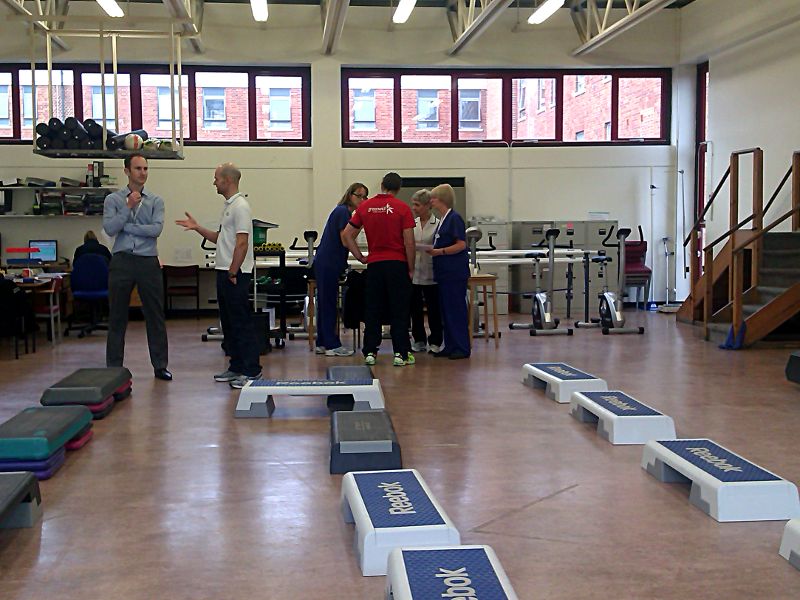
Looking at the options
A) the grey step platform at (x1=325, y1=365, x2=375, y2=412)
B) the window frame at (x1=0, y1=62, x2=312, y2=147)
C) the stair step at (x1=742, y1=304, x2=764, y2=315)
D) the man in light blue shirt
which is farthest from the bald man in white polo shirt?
the window frame at (x1=0, y1=62, x2=312, y2=147)

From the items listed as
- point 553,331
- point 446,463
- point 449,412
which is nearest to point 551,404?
point 449,412

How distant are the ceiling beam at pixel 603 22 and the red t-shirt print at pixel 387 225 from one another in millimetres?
4903

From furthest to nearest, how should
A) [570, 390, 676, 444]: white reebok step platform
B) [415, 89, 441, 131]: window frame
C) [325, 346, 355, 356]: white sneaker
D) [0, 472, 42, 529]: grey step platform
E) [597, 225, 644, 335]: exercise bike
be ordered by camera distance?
[415, 89, 441, 131]: window frame, [597, 225, 644, 335]: exercise bike, [325, 346, 355, 356]: white sneaker, [570, 390, 676, 444]: white reebok step platform, [0, 472, 42, 529]: grey step platform

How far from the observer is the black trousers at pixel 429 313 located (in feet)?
25.8

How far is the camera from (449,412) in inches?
208

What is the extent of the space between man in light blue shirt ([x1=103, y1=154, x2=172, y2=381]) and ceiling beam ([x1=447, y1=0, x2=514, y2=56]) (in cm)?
511

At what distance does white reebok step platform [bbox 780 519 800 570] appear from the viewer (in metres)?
2.79

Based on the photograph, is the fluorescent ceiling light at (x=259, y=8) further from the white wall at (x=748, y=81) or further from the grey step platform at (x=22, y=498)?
the grey step platform at (x=22, y=498)

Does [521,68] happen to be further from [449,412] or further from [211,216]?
[449,412]

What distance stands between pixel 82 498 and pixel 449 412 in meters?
2.35

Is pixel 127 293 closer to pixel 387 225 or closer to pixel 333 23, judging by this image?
pixel 387 225

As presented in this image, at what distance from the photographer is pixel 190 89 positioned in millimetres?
12750

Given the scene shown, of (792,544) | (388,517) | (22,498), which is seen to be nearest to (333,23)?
(22,498)

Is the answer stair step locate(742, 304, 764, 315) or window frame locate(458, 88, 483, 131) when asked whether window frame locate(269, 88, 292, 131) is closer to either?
window frame locate(458, 88, 483, 131)
